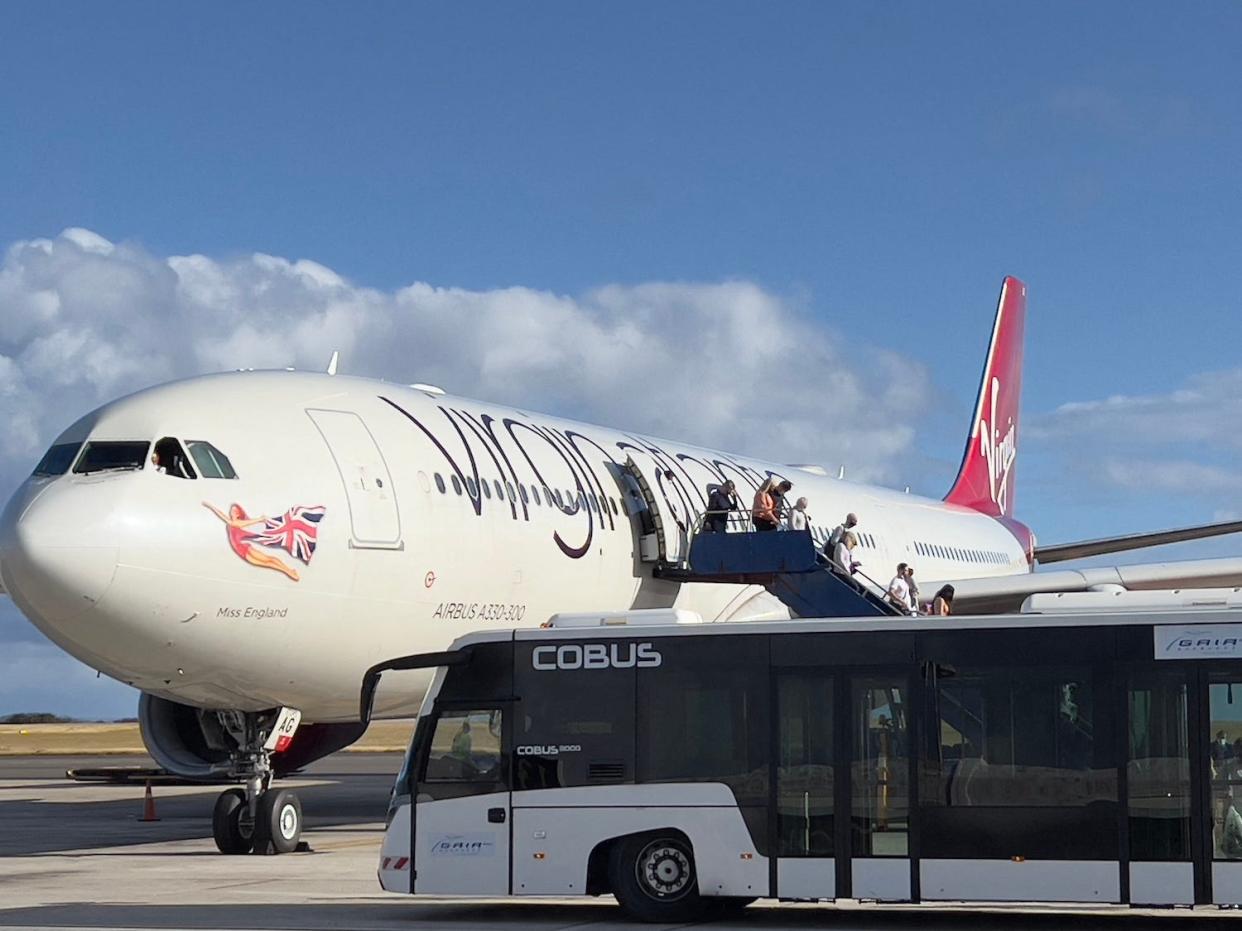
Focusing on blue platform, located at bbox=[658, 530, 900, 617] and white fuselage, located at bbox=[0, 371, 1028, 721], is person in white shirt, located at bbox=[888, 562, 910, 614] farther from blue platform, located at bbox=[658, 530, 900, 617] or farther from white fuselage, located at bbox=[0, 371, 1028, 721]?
white fuselage, located at bbox=[0, 371, 1028, 721]

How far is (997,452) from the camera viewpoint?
1662 inches

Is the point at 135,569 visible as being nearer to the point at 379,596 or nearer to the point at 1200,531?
the point at 379,596

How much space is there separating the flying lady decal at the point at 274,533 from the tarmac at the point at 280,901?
2.57 m

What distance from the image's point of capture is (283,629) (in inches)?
623

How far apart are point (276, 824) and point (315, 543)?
8.98 ft

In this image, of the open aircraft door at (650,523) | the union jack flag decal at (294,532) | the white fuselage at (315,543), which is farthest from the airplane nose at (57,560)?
the open aircraft door at (650,523)

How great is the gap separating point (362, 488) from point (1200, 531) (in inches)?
823

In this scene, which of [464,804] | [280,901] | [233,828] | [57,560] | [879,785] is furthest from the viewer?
[233,828]

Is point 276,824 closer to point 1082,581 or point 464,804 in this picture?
point 464,804

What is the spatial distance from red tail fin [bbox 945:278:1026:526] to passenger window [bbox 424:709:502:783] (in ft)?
91.3

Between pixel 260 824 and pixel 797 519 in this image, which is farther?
pixel 797 519

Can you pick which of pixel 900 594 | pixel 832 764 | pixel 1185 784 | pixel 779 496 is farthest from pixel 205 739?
pixel 1185 784

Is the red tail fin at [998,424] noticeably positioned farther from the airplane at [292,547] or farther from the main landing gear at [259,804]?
the main landing gear at [259,804]

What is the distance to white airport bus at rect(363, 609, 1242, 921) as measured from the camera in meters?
11.3
